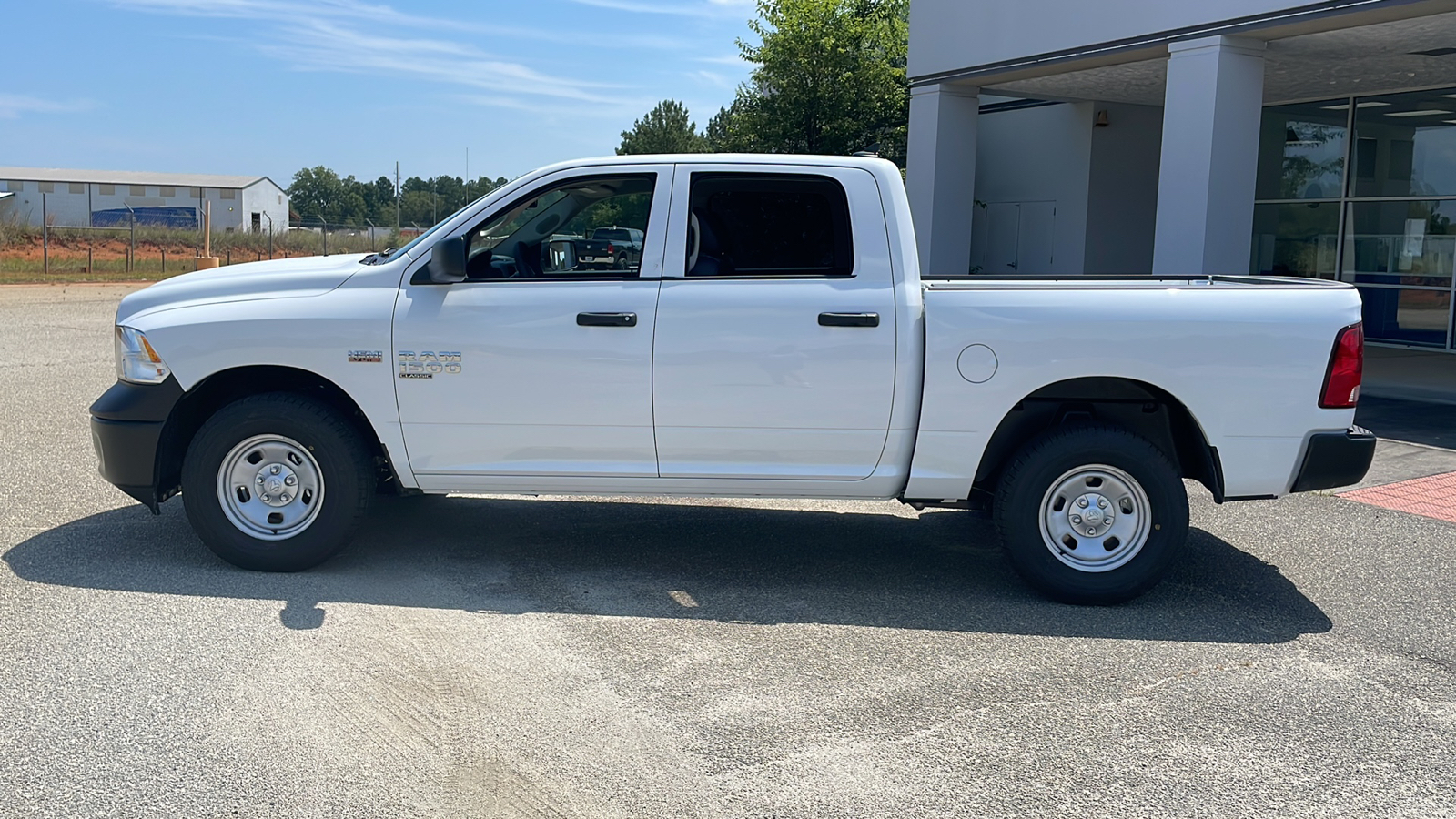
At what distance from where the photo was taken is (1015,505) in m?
5.66

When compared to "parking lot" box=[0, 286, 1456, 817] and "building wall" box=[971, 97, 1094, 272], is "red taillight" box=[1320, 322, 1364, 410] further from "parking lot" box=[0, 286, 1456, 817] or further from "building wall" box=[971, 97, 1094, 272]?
"building wall" box=[971, 97, 1094, 272]

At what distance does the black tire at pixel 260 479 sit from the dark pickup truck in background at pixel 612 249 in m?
1.40

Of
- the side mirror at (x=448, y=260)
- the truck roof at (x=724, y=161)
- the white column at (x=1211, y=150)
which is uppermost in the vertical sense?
the white column at (x=1211, y=150)

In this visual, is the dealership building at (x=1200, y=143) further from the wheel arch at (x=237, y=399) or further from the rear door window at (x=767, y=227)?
the wheel arch at (x=237, y=399)

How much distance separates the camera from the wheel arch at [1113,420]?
18.7 ft

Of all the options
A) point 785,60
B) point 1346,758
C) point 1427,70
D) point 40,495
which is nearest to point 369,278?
point 40,495

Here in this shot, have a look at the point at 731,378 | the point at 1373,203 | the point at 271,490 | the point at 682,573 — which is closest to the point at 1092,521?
the point at 731,378

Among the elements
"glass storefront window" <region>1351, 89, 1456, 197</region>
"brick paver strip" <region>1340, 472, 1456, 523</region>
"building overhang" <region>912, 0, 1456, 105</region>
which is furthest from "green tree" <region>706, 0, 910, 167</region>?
"brick paver strip" <region>1340, 472, 1456, 523</region>

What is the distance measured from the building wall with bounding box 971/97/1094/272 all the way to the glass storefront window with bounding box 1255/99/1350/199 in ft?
8.74

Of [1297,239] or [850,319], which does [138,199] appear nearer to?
[1297,239]

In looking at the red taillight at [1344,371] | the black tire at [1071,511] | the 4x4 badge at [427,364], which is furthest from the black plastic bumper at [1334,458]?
the 4x4 badge at [427,364]

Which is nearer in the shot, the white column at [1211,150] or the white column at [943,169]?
the white column at [1211,150]

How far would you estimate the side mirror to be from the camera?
5.66 metres

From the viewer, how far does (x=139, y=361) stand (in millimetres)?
5832
